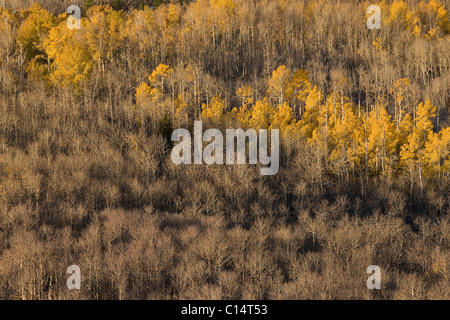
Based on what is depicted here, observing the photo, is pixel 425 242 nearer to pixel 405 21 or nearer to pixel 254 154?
pixel 254 154

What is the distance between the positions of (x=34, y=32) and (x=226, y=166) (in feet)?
140

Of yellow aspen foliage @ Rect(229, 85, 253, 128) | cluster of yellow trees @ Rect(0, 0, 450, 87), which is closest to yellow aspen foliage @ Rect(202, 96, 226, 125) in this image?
yellow aspen foliage @ Rect(229, 85, 253, 128)

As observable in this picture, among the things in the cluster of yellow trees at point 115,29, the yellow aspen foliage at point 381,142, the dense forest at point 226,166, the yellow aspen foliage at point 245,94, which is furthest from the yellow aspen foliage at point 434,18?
the yellow aspen foliage at point 245,94

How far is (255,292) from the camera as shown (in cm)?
3391

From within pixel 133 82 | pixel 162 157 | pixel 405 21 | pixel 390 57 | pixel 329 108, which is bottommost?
pixel 162 157

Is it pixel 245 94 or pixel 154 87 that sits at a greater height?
pixel 154 87

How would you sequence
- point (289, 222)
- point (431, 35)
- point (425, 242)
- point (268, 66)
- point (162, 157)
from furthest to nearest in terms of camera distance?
point (431, 35) < point (268, 66) < point (162, 157) < point (289, 222) < point (425, 242)

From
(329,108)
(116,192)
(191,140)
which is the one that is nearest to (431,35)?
(329,108)

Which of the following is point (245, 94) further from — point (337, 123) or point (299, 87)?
point (337, 123)

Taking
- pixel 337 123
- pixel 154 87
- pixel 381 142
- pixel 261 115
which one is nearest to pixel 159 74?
pixel 154 87

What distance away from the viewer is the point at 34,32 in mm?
75250

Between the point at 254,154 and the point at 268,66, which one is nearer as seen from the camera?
the point at 254,154

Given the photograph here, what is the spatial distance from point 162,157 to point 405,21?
6030 cm

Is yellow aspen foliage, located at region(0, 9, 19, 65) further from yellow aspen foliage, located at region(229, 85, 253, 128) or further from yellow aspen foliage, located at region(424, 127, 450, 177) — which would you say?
yellow aspen foliage, located at region(424, 127, 450, 177)
